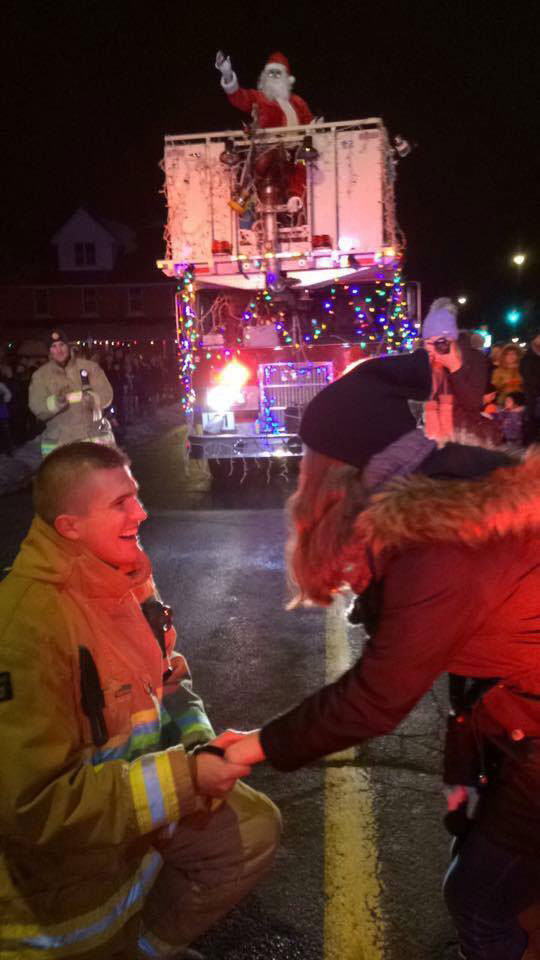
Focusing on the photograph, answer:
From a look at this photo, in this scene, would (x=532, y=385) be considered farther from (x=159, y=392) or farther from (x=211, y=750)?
(x=159, y=392)

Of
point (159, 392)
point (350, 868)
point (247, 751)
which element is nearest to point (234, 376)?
point (350, 868)

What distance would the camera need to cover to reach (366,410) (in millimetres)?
1785

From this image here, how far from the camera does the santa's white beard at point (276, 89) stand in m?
11.1

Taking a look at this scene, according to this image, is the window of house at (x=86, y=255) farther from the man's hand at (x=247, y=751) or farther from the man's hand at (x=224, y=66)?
the man's hand at (x=247, y=751)

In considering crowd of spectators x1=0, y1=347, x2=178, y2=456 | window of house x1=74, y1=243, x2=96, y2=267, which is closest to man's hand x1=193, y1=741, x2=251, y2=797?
crowd of spectators x1=0, y1=347, x2=178, y2=456

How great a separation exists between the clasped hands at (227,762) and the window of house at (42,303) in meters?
47.7

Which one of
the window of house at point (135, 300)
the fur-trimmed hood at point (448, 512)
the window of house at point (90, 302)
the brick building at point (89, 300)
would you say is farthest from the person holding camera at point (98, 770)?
the window of house at point (90, 302)

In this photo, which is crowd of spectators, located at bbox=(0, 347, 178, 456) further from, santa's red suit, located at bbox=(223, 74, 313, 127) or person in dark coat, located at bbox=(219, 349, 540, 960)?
person in dark coat, located at bbox=(219, 349, 540, 960)

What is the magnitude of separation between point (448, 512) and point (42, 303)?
159 feet

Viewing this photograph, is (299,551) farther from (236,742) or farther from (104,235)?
(104,235)

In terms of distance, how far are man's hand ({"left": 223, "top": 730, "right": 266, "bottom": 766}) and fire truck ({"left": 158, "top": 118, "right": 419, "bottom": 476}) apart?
26.8 ft

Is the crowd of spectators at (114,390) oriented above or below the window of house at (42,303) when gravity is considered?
below

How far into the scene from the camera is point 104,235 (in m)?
47.2

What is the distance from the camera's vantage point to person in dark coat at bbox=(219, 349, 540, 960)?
1.70 meters
